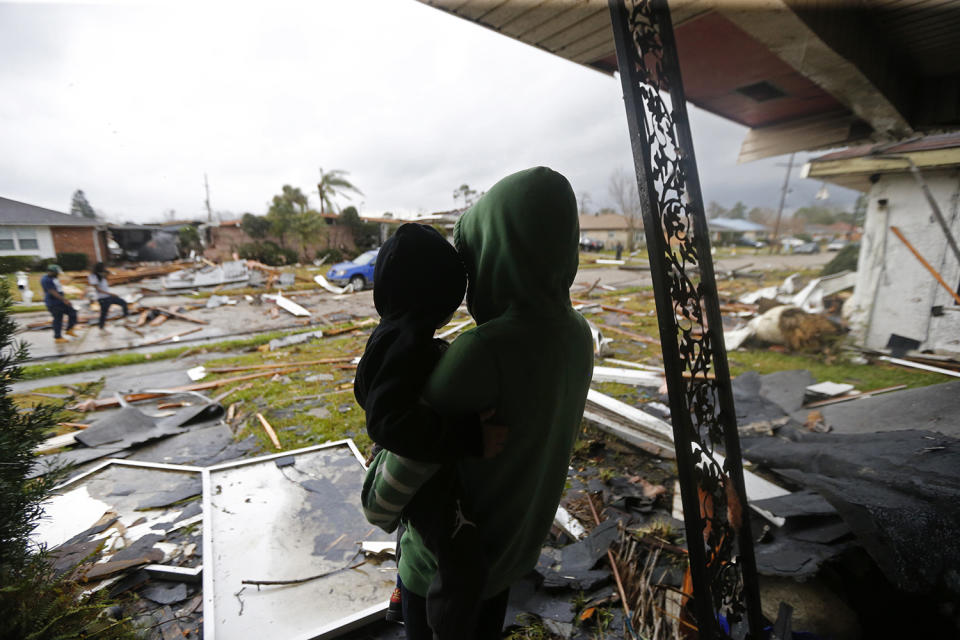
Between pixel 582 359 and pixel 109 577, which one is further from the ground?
pixel 582 359

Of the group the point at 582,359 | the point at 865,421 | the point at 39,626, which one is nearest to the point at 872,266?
the point at 865,421

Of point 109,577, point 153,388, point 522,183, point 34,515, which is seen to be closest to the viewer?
point 522,183

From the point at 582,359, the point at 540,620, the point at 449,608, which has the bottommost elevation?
the point at 540,620

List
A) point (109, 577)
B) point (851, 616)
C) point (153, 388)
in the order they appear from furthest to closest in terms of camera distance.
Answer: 1. point (153, 388)
2. point (109, 577)
3. point (851, 616)

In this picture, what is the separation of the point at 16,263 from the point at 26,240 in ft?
0.73

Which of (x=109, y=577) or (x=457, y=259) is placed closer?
(x=457, y=259)

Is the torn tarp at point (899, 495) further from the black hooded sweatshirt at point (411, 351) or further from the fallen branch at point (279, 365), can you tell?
the fallen branch at point (279, 365)

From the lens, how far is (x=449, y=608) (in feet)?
3.61

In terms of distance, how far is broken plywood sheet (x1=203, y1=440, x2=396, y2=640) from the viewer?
2.41 metres

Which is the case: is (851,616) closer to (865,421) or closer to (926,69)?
(865,421)

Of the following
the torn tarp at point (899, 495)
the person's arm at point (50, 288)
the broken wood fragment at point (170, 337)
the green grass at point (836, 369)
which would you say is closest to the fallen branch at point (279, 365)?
the broken wood fragment at point (170, 337)

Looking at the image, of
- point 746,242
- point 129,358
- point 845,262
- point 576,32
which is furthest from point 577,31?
point 746,242

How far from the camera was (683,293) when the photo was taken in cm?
184

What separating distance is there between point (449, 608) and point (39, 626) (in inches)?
73.9
